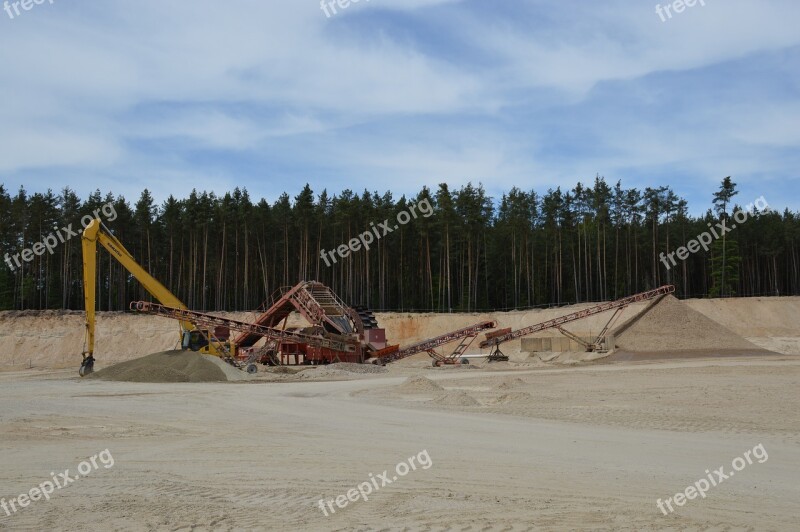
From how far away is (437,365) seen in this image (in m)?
46.9

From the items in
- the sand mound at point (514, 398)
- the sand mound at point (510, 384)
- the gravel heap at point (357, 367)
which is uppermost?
the sand mound at point (514, 398)

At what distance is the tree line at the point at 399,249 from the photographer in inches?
2923

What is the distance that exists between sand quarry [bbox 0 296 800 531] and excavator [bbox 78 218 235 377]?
4001 millimetres

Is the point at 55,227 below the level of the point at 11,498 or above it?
above

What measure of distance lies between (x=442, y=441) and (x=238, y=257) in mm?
68416

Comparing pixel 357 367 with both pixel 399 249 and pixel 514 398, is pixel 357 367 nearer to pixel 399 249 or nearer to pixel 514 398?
pixel 514 398

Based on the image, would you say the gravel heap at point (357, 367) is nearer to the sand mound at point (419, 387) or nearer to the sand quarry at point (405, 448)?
the sand quarry at point (405, 448)

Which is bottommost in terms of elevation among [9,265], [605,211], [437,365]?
[437,365]

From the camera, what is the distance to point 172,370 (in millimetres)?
35531

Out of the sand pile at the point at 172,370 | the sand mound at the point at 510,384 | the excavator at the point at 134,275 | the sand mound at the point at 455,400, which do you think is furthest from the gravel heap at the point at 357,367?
the sand mound at the point at 455,400

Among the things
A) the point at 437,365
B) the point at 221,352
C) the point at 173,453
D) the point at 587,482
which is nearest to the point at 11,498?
the point at 173,453

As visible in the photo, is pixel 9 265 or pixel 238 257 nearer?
pixel 9 265

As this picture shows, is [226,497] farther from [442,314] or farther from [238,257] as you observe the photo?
[238,257]

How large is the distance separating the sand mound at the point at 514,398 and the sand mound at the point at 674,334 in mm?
23710
